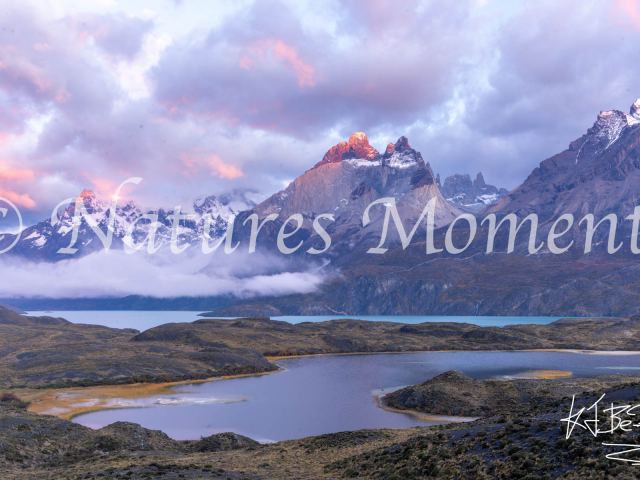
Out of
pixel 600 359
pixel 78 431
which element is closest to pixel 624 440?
pixel 78 431

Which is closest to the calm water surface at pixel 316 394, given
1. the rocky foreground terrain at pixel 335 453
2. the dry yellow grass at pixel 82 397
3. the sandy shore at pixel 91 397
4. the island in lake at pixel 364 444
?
the sandy shore at pixel 91 397

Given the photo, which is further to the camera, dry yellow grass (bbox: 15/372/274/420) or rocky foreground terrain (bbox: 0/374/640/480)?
dry yellow grass (bbox: 15/372/274/420)

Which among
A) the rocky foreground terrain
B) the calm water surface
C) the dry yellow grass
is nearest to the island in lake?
the rocky foreground terrain

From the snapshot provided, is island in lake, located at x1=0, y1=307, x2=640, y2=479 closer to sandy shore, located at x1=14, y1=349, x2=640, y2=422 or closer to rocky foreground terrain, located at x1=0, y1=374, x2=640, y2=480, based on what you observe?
rocky foreground terrain, located at x1=0, y1=374, x2=640, y2=480

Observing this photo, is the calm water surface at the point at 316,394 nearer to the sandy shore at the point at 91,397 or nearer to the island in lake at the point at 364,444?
the sandy shore at the point at 91,397
